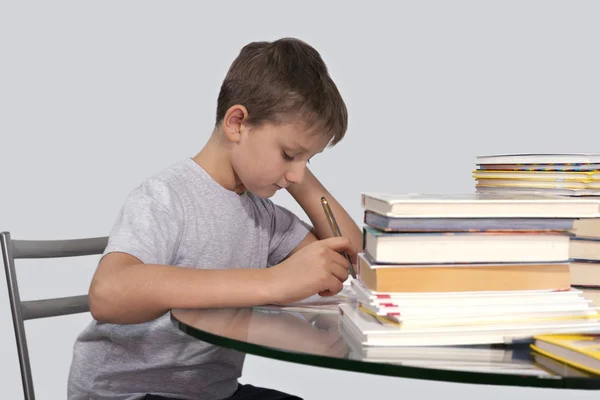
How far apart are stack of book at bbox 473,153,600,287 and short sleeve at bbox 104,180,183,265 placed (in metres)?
0.74

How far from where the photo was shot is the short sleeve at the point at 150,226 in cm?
141

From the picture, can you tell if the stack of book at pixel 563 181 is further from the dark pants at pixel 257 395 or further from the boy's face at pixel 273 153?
the dark pants at pixel 257 395

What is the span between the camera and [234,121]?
1.76 meters

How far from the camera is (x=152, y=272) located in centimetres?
128

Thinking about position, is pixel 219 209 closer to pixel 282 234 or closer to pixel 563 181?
pixel 282 234

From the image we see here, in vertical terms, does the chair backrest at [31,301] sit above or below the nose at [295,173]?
below

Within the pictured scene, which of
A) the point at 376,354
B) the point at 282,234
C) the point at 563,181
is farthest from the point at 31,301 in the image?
the point at 563,181

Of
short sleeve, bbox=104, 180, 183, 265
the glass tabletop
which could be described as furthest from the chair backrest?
the glass tabletop

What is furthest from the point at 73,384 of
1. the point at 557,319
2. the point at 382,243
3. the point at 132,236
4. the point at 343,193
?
the point at 343,193

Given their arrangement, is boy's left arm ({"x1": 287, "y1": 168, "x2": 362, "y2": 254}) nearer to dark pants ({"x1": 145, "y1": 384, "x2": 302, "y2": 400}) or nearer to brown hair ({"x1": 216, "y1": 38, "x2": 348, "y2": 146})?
brown hair ({"x1": 216, "y1": 38, "x2": 348, "y2": 146})

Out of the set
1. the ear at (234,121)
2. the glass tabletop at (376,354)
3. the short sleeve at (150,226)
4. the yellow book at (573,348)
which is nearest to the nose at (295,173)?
the ear at (234,121)

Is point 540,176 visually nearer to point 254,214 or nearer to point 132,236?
point 254,214

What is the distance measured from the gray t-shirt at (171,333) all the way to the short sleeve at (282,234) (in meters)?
0.16

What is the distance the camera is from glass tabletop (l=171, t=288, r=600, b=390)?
877mm
